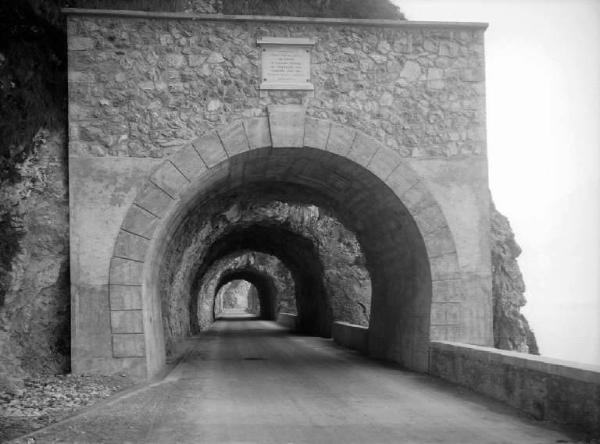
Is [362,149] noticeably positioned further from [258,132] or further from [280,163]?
[280,163]

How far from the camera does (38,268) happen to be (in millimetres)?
8250

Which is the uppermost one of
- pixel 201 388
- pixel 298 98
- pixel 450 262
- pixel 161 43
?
pixel 161 43

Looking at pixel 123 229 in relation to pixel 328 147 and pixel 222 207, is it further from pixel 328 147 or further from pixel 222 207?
pixel 222 207

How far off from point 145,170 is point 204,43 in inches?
77.4

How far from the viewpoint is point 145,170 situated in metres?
8.52

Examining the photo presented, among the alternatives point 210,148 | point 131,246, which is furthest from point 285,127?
point 131,246

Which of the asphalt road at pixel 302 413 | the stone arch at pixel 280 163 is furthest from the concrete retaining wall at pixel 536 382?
the stone arch at pixel 280 163

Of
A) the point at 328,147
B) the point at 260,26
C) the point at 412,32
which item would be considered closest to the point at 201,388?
the point at 328,147

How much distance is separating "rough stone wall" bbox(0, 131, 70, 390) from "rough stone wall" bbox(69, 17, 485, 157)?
1.92ft

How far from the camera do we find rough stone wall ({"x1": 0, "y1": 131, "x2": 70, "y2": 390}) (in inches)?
317

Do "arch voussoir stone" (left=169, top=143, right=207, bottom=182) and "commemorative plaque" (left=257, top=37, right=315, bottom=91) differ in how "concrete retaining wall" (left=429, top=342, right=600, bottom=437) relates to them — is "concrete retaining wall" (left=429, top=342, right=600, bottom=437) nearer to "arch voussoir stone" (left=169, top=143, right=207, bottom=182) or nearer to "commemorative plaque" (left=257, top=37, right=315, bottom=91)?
"arch voussoir stone" (left=169, top=143, right=207, bottom=182)

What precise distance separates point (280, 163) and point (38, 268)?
3886 millimetres

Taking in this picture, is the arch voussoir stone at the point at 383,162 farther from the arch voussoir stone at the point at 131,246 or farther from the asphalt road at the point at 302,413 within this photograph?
the arch voussoir stone at the point at 131,246

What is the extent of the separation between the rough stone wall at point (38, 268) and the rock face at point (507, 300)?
725 centimetres
